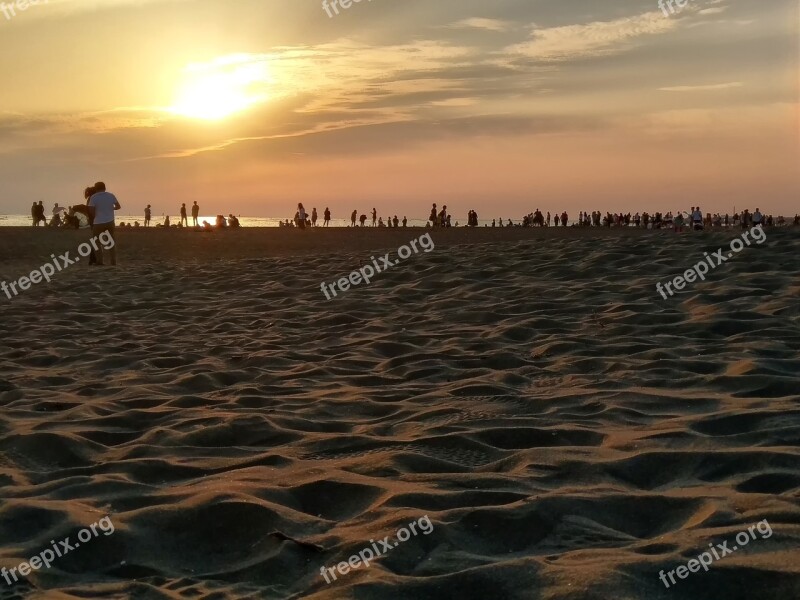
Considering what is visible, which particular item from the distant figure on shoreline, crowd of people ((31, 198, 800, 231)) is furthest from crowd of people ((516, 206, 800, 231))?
the distant figure on shoreline

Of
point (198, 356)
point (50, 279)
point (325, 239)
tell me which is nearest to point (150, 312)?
point (198, 356)

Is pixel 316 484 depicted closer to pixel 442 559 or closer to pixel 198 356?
pixel 442 559

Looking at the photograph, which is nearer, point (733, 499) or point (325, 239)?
point (733, 499)

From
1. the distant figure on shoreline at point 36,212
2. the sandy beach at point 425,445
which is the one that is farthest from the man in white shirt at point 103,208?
the distant figure on shoreline at point 36,212

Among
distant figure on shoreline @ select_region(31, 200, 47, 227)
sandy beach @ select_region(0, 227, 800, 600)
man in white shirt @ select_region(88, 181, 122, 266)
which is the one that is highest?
distant figure on shoreline @ select_region(31, 200, 47, 227)

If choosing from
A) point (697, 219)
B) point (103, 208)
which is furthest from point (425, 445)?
point (697, 219)

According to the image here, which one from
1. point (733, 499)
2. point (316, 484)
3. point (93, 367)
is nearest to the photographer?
point (733, 499)

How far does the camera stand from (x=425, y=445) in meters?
4.62

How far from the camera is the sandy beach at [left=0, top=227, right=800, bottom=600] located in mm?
3082

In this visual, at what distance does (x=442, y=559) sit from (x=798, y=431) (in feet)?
7.51

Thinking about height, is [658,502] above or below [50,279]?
below

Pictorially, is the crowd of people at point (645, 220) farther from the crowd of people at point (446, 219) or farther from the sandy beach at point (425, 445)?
the sandy beach at point (425, 445)

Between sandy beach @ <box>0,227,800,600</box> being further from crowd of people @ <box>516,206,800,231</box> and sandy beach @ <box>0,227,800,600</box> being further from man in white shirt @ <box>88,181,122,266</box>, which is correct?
crowd of people @ <box>516,206,800,231</box>

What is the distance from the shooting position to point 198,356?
25.6ft
